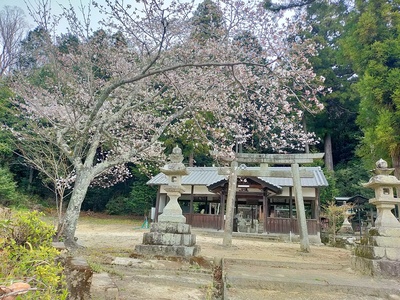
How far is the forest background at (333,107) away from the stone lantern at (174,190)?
6.86 feet

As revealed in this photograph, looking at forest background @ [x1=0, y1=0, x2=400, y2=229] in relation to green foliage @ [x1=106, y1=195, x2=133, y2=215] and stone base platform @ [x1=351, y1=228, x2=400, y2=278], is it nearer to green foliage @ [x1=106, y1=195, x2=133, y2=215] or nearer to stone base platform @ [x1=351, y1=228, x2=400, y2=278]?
green foliage @ [x1=106, y1=195, x2=133, y2=215]

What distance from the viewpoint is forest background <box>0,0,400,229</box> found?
8.77 metres

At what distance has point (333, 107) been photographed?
2300 cm

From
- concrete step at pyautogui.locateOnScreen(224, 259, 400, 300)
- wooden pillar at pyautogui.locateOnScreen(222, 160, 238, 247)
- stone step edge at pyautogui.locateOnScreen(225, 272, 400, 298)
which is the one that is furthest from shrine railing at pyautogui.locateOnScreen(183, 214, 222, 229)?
stone step edge at pyautogui.locateOnScreen(225, 272, 400, 298)

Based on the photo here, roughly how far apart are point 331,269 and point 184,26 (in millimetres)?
5602

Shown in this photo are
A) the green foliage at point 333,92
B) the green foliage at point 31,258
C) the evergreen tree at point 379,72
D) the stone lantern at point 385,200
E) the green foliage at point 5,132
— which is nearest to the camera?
the green foliage at point 31,258

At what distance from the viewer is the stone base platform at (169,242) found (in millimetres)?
5129

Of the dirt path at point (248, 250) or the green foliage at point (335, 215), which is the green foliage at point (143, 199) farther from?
the green foliage at point (335, 215)

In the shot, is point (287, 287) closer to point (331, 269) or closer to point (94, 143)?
point (331, 269)

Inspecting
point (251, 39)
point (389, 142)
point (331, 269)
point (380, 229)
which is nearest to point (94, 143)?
point (251, 39)

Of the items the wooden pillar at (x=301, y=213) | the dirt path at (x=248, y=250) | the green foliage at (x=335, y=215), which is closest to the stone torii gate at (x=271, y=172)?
the wooden pillar at (x=301, y=213)

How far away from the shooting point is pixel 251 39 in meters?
6.84

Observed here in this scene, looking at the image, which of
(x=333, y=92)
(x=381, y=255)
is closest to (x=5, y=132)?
(x=381, y=255)

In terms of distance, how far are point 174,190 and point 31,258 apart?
12.8ft
